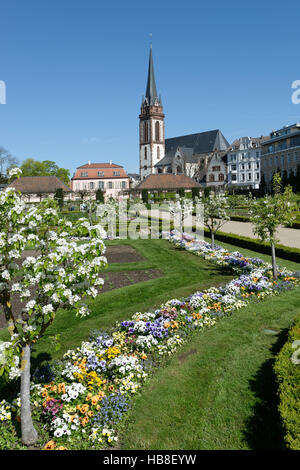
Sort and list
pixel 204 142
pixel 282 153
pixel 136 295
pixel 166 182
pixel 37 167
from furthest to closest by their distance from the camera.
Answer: pixel 204 142
pixel 37 167
pixel 166 182
pixel 282 153
pixel 136 295

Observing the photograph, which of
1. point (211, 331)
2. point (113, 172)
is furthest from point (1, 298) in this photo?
point (113, 172)

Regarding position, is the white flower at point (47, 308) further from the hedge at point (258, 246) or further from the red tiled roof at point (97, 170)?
the red tiled roof at point (97, 170)

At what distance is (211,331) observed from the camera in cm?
915

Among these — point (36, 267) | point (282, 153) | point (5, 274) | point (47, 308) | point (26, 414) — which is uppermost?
point (282, 153)

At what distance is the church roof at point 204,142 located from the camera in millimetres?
106812

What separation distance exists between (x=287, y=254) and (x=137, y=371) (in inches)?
486

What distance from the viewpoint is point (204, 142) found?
362 ft

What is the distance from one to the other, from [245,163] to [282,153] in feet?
70.7

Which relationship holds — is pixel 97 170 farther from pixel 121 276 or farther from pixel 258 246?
pixel 121 276

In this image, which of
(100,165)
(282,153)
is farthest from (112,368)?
(100,165)

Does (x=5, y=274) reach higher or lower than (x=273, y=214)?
lower

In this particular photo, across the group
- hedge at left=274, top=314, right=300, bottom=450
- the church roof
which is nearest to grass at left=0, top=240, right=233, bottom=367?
hedge at left=274, top=314, right=300, bottom=450

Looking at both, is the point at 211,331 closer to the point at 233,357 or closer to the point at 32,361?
the point at 233,357

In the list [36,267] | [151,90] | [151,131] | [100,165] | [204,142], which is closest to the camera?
[36,267]
